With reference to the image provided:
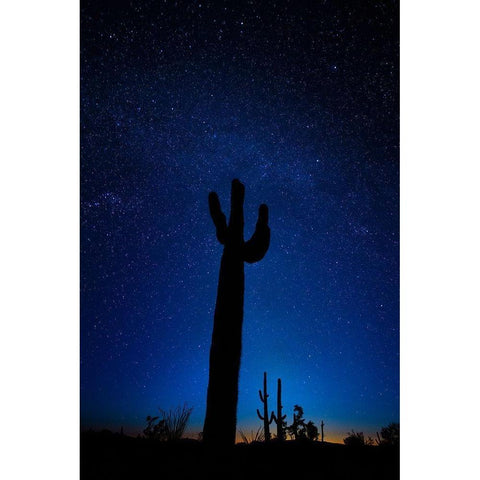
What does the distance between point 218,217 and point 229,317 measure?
2.65ft

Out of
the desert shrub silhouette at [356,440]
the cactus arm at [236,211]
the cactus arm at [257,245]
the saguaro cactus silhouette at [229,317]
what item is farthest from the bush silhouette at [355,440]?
the cactus arm at [236,211]

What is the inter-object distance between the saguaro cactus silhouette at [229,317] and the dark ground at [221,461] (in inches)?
7.3

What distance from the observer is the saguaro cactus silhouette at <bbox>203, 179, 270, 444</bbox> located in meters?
3.50

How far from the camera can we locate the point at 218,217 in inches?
159

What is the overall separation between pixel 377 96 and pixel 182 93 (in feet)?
5.11

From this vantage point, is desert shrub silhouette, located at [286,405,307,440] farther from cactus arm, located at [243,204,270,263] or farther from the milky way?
cactus arm, located at [243,204,270,263]

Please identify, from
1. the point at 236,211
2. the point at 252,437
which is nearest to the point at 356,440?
the point at 252,437

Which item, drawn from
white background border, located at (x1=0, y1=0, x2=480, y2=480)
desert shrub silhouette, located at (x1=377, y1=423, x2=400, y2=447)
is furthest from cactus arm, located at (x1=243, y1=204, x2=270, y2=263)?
desert shrub silhouette, located at (x1=377, y1=423, x2=400, y2=447)

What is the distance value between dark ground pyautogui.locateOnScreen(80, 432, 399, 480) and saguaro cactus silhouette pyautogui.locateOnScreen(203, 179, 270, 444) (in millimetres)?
185

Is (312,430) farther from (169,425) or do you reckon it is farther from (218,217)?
(218,217)

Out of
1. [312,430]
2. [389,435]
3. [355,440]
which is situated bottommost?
[312,430]
